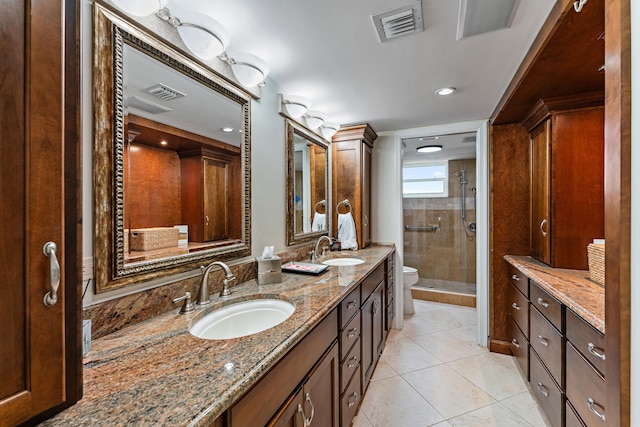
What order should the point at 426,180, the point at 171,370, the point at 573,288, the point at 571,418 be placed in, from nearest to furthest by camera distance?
the point at 171,370, the point at 571,418, the point at 573,288, the point at 426,180

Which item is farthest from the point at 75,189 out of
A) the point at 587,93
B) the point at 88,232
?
the point at 587,93

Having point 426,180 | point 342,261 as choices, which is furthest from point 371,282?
point 426,180

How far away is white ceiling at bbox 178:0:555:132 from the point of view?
1175mm

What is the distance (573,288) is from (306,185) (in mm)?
1876

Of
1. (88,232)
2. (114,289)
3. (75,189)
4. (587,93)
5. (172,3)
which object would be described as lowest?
(114,289)

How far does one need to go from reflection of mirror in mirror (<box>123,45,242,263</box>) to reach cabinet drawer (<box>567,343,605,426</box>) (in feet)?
5.77

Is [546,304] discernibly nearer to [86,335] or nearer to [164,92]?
[86,335]

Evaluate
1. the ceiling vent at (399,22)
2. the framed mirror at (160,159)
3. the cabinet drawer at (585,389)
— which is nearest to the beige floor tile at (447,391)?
the cabinet drawer at (585,389)

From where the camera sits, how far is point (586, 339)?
1193 mm

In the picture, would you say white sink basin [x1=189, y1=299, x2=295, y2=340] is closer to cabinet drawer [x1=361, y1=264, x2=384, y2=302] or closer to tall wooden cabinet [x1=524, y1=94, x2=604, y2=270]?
cabinet drawer [x1=361, y1=264, x2=384, y2=302]

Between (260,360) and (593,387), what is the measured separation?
1.42 metres

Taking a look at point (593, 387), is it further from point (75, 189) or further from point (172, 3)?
point (172, 3)

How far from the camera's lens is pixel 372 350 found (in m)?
2.04

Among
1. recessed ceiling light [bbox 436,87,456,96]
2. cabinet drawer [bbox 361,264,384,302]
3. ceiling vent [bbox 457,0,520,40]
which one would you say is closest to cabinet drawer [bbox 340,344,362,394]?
cabinet drawer [bbox 361,264,384,302]
